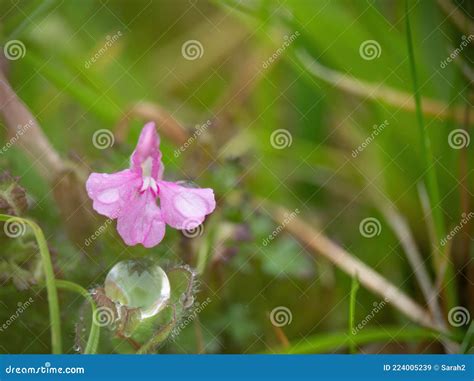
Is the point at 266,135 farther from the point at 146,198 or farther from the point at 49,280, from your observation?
the point at 49,280

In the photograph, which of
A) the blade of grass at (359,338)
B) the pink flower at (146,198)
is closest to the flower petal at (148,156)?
the pink flower at (146,198)

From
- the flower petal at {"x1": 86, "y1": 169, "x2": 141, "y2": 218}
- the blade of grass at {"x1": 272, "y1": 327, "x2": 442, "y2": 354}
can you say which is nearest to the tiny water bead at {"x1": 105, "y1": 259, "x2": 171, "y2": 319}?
the flower petal at {"x1": 86, "y1": 169, "x2": 141, "y2": 218}

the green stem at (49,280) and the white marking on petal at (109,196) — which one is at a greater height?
the white marking on petal at (109,196)

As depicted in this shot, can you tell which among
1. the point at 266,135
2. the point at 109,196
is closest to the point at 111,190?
the point at 109,196

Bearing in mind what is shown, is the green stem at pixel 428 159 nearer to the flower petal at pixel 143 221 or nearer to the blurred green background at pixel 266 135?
the blurred green background at pixel 266 135

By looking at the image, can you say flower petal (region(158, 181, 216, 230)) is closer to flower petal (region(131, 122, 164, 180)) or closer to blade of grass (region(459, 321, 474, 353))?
flower petal (region(131, 122, 164, 180))
